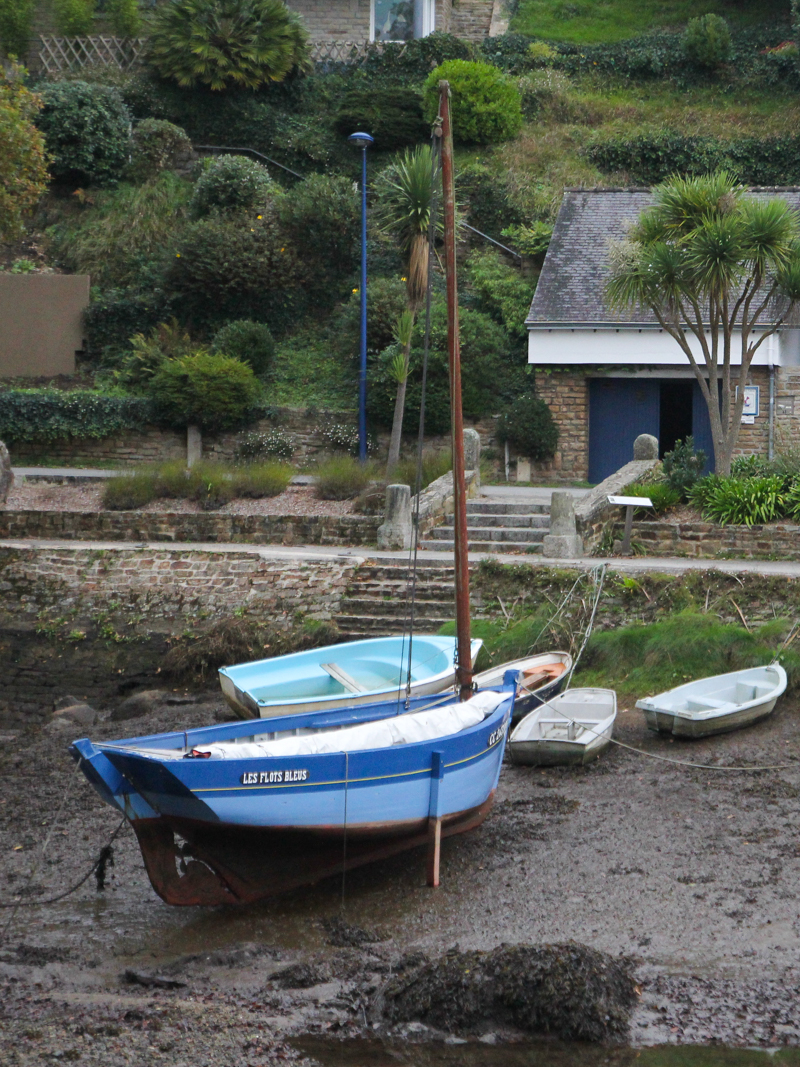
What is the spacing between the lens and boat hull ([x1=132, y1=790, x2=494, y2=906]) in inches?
313

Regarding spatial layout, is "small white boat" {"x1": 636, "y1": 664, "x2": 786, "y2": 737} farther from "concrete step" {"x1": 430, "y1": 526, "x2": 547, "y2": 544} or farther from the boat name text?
the boat name text

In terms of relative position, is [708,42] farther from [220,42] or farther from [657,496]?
[657,496]

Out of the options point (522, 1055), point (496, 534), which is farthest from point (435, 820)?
point (496, 534)

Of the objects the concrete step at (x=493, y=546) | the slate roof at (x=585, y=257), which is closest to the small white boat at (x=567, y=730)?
the concrete step at (x=493, y=546)

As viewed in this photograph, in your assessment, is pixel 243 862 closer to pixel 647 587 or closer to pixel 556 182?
pixel 647 587

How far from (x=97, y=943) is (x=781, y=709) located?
7707 millimetres

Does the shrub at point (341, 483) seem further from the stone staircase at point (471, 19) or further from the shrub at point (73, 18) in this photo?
the stone staircase at point (471, 19)

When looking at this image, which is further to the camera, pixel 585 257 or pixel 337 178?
pixel 337 178

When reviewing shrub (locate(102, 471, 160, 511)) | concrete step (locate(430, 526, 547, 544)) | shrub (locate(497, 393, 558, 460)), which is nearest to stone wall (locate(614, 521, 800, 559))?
concrete step (locate(430, 526, 547, 544))

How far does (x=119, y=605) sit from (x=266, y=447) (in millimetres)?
9129

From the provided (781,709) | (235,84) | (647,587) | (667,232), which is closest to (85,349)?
(235,84)

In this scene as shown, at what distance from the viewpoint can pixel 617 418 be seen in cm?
2458

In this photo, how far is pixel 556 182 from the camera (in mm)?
30688

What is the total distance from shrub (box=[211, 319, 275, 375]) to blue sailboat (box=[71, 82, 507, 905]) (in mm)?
18159
